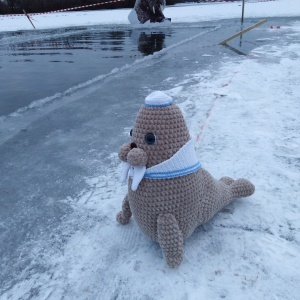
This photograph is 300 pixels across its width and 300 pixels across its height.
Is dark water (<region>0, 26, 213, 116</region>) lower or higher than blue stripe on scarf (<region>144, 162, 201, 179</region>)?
lower

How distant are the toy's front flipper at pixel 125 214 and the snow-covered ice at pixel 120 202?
0.05 metres

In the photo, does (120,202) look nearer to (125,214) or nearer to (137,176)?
(125,214)

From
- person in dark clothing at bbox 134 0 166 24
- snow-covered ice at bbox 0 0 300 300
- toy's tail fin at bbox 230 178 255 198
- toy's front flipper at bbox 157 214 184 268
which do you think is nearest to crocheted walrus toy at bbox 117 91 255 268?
toy's front flipper at bbox 157 214 184 268

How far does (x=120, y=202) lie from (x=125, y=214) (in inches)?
9.7

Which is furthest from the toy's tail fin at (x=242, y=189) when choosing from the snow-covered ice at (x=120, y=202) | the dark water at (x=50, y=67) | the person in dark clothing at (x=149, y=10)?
the person in dark clothing at (x=149, y=10)

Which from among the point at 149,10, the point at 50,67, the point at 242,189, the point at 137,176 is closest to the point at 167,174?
the point at 137,176

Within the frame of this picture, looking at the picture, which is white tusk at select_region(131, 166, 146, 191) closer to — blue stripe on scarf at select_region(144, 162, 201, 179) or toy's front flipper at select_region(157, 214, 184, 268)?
blue stripe on scarf at select_region(144, 162, 201, 179)

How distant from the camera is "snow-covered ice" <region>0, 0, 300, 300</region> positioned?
138 centimetres

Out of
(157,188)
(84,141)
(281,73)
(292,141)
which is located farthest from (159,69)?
(157,188)

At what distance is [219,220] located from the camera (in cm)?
175

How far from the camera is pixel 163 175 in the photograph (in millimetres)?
1416

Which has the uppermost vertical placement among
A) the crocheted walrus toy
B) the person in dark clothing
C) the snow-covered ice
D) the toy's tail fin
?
the person in dark clothing

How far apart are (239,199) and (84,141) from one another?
1.60 metres

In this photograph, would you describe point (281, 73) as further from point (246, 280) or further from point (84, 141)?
point (246, 280)
